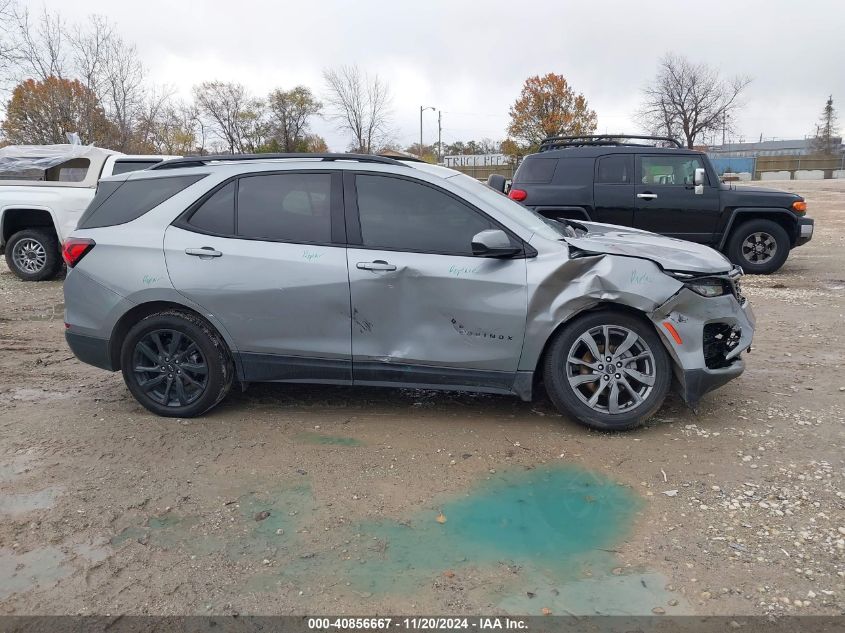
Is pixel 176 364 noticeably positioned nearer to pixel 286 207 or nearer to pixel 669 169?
pixel 286 207

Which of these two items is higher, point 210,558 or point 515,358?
point 515,358

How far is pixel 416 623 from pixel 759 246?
948cm

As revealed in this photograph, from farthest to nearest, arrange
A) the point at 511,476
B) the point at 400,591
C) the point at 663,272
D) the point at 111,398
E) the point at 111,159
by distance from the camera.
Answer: the point at 111,159 → the point at 111,398 → the point at 663,272 → the point at 511,476 → the point at 400,591

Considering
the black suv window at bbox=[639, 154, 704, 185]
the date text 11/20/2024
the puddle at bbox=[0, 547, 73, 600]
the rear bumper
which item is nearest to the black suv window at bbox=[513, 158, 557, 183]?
the black suv window at bbox=[639, 154, 704, 185]

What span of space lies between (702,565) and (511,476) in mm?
1111

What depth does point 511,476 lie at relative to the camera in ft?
11.8

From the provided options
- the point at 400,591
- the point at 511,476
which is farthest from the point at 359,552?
the point at 511,476

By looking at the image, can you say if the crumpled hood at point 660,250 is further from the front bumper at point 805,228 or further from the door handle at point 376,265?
the front bumper at point 805,228

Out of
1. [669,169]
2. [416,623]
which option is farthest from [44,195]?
[416,623]

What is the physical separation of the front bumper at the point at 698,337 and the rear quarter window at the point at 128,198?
332 cm

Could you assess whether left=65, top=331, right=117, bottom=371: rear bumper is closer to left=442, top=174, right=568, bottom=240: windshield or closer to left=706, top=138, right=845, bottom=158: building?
left=442, top=174, right=568, bottom=240: windshield

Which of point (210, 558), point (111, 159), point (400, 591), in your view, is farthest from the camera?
point (111, 159)

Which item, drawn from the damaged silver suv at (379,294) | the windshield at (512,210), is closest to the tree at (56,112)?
the damaged silver suv at (379,294)

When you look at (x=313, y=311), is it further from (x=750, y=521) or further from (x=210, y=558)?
(x=750, y=521)
